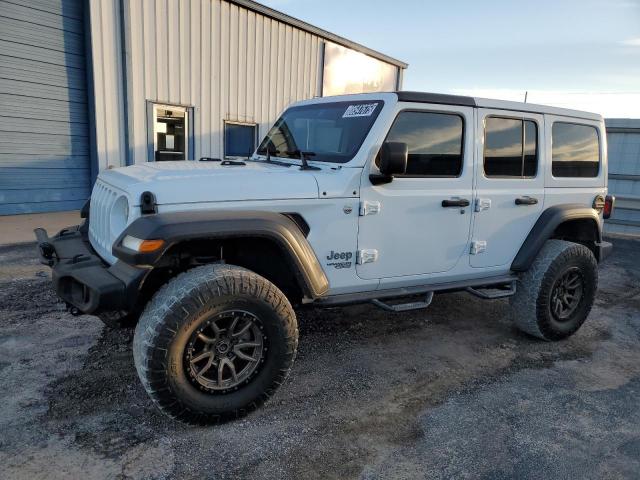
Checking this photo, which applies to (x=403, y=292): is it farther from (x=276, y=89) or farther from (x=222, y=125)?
(x=276, y=89)

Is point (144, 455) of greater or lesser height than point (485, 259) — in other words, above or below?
below

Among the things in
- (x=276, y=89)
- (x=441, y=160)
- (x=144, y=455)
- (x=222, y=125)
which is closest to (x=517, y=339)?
(x=441, y=160)

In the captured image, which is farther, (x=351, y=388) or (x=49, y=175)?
(x=49, y=175)

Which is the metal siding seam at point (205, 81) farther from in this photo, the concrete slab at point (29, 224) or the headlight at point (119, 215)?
the headlight at point (119, 215)

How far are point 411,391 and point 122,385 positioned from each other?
1.93 metres

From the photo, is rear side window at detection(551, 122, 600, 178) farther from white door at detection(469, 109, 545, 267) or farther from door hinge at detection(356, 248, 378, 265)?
door hinge at detection(356, 248, 378, 265)

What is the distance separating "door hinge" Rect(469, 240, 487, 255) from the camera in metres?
3.76

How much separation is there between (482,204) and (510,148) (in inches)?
23.0

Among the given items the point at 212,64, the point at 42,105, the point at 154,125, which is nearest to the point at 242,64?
the point at 212,64

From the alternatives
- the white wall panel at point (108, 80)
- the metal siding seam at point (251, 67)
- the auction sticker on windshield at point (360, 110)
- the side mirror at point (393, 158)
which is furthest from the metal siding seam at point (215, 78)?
the side mirror at point (393, 158)

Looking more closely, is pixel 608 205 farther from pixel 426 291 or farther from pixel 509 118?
pixel 426 291

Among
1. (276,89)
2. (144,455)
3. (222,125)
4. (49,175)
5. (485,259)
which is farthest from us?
(276,89)

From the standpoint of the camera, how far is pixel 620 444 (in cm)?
274

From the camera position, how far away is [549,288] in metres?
4.04
